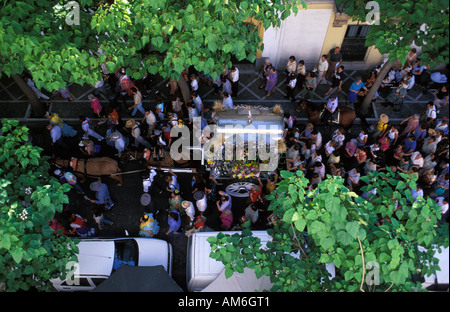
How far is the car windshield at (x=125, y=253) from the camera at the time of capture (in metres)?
10.0

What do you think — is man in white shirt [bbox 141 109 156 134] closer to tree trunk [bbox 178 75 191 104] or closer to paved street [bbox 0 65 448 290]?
paved street [bbox 0 65 448 290]

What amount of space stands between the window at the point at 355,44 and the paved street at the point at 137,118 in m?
0.70

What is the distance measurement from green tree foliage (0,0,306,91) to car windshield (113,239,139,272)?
445 cm

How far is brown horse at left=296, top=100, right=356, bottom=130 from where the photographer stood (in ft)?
41.4

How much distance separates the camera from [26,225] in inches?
253

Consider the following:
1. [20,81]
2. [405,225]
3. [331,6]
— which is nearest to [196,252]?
[405,225]

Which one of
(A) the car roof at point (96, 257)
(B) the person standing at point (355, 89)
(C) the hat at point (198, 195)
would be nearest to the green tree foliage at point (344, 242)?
(C) the hat at point (198, 195)

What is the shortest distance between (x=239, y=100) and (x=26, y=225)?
9.42 m

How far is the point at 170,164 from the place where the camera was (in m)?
11.8

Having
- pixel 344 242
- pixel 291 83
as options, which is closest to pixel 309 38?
pixel 291 83

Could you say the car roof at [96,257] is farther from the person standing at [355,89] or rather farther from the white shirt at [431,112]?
the white shirt at [431,112]

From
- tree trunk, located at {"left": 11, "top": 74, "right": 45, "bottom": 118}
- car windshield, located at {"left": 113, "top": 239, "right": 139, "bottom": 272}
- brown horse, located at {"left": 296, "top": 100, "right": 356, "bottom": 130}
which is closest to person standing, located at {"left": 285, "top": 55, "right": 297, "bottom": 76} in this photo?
brown horse, located at {"left": 296, "top": 100, "right": 356, "bottom": 130}

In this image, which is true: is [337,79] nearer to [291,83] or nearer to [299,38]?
[291,83]

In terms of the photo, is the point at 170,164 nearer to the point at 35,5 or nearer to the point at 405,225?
the point at 35,5
